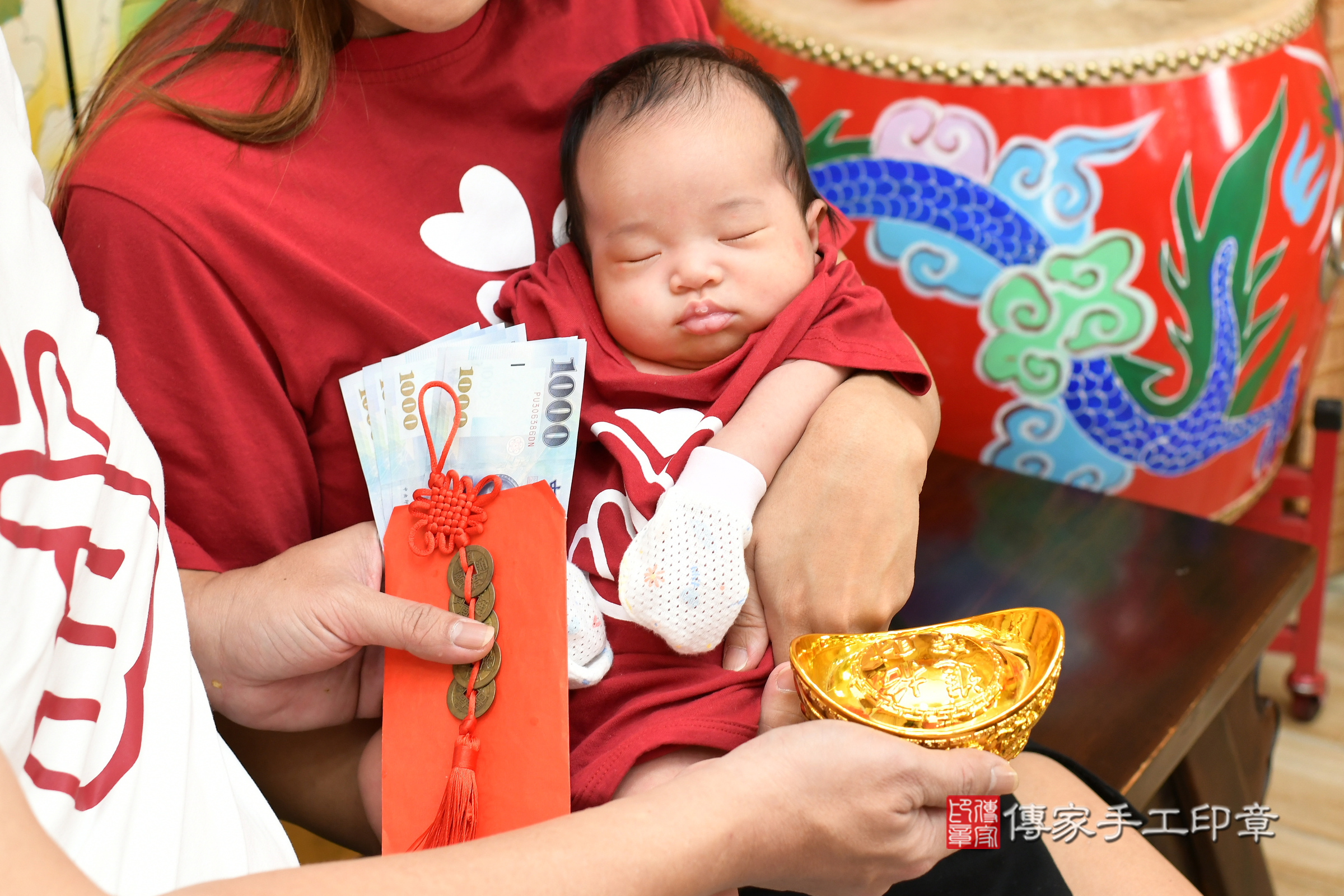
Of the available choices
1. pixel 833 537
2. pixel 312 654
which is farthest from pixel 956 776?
pixel 312 654

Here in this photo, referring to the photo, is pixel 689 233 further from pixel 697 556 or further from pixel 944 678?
pixel 944 678

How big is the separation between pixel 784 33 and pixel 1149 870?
1071mm

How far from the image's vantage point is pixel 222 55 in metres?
0.80

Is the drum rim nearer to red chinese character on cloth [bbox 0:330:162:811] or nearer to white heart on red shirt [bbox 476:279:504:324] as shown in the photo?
white heart on red shirt [bbox 476:279:504:324]

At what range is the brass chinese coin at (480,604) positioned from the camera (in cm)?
71

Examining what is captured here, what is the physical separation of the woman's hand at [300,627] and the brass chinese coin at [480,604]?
0.7 inches

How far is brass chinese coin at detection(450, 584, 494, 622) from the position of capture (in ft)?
2.34

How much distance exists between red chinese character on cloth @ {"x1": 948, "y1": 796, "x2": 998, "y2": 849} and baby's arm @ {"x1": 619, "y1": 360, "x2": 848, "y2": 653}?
0.19 metres

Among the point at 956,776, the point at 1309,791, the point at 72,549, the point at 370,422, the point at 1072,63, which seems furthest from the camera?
the point at 1309,791

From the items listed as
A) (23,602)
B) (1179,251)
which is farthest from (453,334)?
(1179,251)

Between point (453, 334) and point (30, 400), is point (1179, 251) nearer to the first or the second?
point (453, 334)

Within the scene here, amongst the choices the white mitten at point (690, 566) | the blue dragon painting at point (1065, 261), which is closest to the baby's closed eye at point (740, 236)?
the white mitten at point (690, 566)

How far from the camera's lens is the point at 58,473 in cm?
54

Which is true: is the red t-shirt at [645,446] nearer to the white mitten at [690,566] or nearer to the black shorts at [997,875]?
the white mitten at [690,566]
